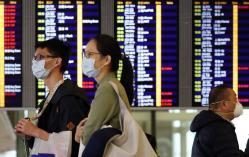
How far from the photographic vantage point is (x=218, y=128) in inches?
126

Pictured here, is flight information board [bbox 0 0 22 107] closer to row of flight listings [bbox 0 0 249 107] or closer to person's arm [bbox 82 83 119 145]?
row of flight listings [bbox 0 0 249 107]

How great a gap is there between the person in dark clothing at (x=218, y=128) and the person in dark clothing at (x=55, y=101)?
31.1 inches

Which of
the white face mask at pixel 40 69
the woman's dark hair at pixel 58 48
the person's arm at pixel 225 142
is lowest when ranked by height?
the person's arm at pixel 225 142

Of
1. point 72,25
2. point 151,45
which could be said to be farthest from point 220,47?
point 72,25

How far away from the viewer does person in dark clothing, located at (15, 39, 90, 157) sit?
272cm

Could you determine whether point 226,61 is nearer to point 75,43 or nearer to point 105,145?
point 75,43

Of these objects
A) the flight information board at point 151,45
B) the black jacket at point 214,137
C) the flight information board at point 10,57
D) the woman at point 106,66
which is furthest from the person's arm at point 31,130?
the flight information board at point 151,45

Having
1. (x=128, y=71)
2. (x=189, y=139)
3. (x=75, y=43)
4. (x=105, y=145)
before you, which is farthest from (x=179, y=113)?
(x=105, y=145)

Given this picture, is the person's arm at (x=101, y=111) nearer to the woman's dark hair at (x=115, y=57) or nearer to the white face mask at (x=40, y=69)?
the woman's dark hair at (x=115, y=57)

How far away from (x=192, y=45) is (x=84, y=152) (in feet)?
8.50

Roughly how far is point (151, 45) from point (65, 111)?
189 cm

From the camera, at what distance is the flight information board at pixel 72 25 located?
14.6 feet

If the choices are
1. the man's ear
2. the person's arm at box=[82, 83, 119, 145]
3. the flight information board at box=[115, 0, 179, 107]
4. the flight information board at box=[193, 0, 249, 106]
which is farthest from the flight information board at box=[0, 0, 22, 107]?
the person's arm at box=[82, 83, 119, 145]

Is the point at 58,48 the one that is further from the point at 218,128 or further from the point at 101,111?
the point at 218,128
